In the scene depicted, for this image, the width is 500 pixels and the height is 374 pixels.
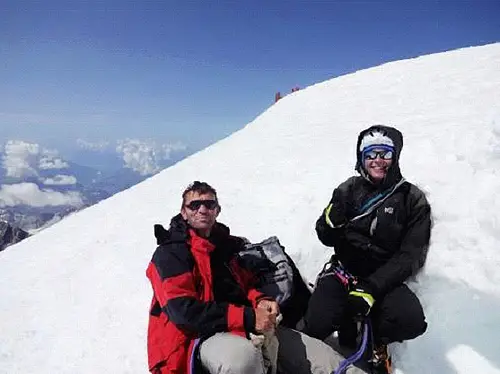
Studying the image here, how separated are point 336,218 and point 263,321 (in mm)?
1490

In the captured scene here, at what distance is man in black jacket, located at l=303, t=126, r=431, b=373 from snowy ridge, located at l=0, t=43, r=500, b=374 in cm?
44

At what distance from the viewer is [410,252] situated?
410cm

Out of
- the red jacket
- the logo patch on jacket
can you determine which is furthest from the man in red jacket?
the logo patch on jacket

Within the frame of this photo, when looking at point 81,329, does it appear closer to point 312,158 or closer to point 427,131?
point 312,158

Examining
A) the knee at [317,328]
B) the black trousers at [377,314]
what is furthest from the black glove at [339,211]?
the knee at [317,328]

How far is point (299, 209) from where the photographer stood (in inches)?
285

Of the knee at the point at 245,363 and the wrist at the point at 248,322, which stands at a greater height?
the wrist at the point at 248,322

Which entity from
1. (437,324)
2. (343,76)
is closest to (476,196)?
(437,324)

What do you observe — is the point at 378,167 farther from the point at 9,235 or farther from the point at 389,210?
the point at 9,235

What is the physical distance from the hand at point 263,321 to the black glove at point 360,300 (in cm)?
93

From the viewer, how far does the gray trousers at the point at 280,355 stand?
3.30 m

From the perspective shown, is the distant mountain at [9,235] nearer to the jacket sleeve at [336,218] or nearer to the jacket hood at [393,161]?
the jacket sleeve at [336,218]

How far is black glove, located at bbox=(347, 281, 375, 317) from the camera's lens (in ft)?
13.0

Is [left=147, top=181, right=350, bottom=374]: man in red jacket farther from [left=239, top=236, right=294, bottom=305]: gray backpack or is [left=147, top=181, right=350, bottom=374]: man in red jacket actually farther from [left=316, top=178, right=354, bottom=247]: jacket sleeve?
[left=316, top=178, right=354, bottom=247]: jacket sleeve
